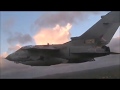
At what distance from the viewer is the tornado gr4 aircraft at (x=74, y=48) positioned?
38.6 ft

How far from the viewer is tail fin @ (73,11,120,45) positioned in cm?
1197

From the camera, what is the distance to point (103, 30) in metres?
12.2

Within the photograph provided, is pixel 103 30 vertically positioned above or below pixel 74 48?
above

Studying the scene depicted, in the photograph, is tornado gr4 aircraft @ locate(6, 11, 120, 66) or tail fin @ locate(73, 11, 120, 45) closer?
tornado gr4 aircraft @ locate(6, 11, 120, 66)

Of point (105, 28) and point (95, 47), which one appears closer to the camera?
point (95, 47)

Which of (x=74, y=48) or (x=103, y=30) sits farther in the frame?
(x=103, y=30)

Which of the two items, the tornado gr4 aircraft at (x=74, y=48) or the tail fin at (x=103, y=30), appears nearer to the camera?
the tornado gr4 aircraft at (x=74, y=48)

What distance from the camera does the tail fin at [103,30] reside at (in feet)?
39.3

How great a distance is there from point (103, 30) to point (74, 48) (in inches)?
89.9

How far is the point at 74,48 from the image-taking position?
39.4 feet
